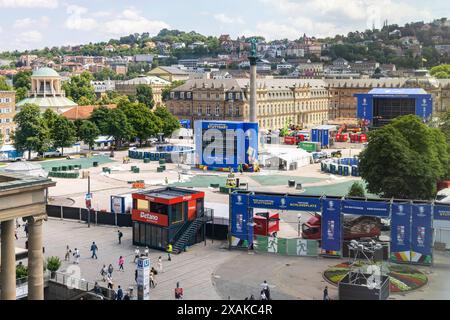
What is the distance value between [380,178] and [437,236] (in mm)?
11990

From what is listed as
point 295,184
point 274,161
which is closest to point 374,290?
point 295,184

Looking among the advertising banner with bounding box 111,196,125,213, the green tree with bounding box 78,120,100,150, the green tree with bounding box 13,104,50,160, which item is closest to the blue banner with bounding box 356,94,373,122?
the green tree with bounding box 78,120,100,150

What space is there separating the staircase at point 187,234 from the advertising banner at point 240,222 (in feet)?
8.80

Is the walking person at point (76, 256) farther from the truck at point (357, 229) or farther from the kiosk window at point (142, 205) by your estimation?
the truck at point (357, 229)

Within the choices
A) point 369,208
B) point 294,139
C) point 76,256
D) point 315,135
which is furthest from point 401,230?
point 294,139

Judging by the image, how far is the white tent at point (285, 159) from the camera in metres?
84.1

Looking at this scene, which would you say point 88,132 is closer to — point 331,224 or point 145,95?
point 331,224

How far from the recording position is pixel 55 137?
315ft

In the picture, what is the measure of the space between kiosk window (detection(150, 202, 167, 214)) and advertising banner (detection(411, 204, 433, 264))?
50.3 feet

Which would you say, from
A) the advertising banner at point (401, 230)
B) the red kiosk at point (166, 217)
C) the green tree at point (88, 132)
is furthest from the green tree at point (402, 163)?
the green tree at point (88, 132)

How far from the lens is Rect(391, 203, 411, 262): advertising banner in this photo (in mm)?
38812

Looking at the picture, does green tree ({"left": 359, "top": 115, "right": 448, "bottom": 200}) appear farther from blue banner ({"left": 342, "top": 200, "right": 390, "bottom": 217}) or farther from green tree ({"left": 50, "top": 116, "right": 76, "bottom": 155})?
green tree ({"left": 50, "top": 116, "right": 76, "bottom": 155})

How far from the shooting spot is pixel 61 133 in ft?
315
